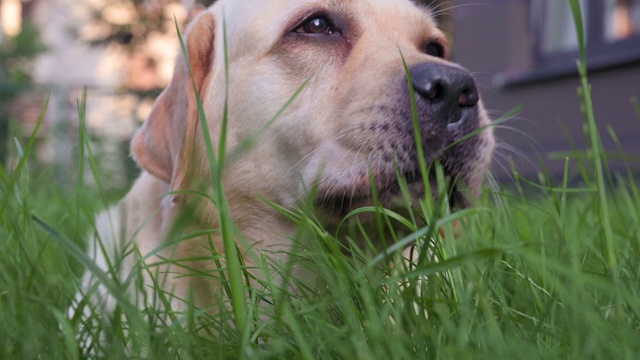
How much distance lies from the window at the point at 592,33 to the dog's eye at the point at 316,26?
5592mm

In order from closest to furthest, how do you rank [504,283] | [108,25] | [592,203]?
1. [504,283]
2. [592,203]
3. [108,25]

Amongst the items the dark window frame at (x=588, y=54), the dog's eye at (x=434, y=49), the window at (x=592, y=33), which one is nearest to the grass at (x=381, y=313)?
the dog's eye at (x=434, y=49)

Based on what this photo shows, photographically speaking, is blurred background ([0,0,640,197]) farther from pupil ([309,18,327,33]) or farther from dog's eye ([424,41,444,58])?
dog's eye ([424,41,444,58])

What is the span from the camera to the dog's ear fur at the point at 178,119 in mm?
2312

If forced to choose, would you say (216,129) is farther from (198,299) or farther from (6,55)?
(6,55)

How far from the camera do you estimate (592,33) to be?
7.69 m

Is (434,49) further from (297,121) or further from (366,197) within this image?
(366,197)

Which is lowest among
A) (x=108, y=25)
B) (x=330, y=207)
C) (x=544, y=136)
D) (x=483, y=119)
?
(x=544, y=136)

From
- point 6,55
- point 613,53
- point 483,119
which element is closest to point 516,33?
point 613,53

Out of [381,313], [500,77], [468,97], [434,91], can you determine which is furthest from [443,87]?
[500,77]

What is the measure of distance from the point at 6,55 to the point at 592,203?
49.5ft

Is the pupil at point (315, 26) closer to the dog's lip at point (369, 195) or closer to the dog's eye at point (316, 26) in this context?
the dog's eye at point (316, 26)

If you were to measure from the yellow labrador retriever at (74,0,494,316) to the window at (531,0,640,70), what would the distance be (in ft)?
18.0

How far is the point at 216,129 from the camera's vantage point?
2.40 m
